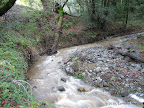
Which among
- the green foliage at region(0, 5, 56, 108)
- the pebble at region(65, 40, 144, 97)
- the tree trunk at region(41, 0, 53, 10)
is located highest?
the tree trunk at region(41, 0, 53, 10)

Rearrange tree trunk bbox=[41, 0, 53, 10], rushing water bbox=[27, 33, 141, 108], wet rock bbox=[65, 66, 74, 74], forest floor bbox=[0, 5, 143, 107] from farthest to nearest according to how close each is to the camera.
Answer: tree trunk bbox=[41, 0, 53, 10], forest floor bbox=[0, 5, 143, 107], wet rock bbox=[65, 66, 74, 74], rushing water bbox=[27, 33, 141, 108]

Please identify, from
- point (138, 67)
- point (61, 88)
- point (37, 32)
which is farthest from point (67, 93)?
point (37, 32)

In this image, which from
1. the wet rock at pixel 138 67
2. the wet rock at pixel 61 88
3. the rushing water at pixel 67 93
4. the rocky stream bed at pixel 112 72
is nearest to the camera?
the rushing water at pixel 67 93

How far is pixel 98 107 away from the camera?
4.34 m

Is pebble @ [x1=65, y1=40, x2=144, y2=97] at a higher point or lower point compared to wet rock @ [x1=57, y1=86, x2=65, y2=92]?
higher

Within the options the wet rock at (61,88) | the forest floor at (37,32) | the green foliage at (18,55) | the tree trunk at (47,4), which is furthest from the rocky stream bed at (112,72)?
the tree trunk at (47,4)

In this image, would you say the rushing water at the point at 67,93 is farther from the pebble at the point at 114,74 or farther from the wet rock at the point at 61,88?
the pebble at the point at 114,74

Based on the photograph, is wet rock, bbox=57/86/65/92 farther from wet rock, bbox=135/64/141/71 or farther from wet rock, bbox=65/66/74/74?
wet rock, bbox=135/64/141/71

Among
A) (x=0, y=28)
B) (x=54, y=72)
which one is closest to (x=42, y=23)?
(x=0, y=28)

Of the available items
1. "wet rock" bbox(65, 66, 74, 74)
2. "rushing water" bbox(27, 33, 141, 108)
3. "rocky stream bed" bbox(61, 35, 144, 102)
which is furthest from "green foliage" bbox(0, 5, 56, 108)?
"rocky stream bed" bbox(61, 35, 144, 102)

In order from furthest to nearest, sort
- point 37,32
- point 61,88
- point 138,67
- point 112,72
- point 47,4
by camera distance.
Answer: point 47,4, point 37,32, point 138,67, point 112,72, point 61,88

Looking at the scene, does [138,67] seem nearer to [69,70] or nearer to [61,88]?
[69,70]

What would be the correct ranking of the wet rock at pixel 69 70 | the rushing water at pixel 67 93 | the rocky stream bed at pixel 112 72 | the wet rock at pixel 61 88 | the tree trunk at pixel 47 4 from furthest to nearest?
the tree trunk at pixel 47 4 < the wet rock at pixel 69 70 < the wet rock at pixel 61 88 < the rocky stream bed at pixel 112 72 < the rushing water at pixel 67 93

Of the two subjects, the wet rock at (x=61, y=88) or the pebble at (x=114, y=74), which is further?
the wet rock at (x=61, y=88)
